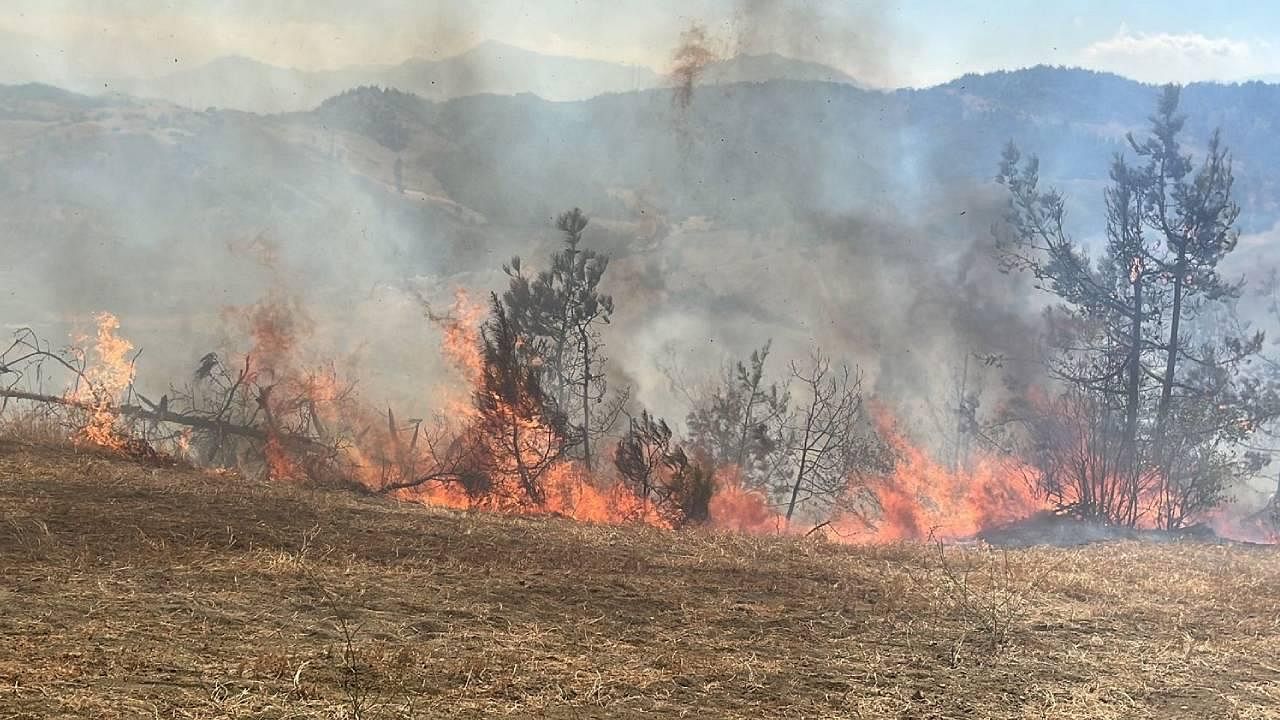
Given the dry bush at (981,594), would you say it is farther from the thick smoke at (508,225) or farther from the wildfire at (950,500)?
the thick smoke at (508,225)

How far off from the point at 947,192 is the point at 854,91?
1291 cm

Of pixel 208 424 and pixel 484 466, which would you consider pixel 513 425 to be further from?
pixel 208 424

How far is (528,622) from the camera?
860 centimetres

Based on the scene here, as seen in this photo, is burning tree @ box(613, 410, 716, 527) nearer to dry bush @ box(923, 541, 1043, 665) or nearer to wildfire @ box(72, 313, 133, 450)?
dry bush @ box(923, 541, 1043, 665)

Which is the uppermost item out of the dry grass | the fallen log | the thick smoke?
the thick smoke

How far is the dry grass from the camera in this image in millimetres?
6574

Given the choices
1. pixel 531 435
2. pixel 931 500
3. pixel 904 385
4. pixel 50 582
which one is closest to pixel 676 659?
pixel 50 582

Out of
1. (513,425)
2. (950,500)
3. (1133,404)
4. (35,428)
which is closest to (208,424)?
(35,428)

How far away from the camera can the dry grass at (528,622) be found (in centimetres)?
657

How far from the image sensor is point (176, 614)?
769 cm

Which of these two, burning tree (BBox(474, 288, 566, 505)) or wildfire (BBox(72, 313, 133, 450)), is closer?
wildfire (BBox(72, 313, 133, 450))

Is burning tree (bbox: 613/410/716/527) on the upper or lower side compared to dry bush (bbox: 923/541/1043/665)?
upper

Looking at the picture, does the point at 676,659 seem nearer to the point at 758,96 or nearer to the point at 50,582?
the point at 50,582

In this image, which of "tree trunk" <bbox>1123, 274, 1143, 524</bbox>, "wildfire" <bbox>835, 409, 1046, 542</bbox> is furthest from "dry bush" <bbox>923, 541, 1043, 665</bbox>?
"tree trunk" <bbox>1123, 274, 1143, 524</bbox>
